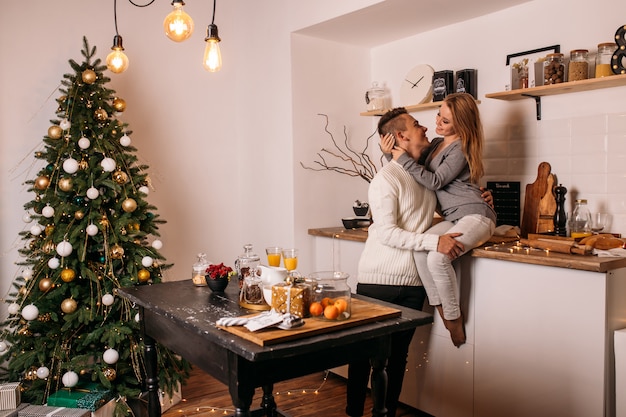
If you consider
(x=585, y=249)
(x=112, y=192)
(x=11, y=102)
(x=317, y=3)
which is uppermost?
(x=317, y=3)

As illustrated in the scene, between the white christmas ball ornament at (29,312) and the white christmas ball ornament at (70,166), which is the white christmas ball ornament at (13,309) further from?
the white christmas ball ornament at (70,166)

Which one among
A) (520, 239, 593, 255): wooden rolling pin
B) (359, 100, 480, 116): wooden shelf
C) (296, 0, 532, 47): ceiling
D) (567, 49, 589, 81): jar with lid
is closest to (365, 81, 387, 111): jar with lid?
(359, 100, 480, 116): wooden shelf

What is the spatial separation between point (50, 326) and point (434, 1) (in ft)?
8.89

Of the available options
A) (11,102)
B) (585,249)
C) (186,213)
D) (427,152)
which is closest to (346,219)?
(427,152)

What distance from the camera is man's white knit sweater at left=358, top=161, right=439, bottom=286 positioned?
2.81 meters

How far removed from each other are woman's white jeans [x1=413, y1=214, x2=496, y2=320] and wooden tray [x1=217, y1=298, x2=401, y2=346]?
735 millimetres

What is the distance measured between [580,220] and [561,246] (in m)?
0.44

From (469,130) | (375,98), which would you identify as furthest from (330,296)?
(375,98)

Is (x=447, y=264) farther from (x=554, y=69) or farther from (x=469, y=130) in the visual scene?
(x=554, y=69)

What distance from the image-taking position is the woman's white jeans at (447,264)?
281 cm

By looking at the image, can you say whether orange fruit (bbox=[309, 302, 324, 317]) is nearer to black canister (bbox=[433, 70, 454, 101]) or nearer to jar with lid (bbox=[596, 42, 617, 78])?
jar with lid (bbox=[596, 42, 617, 78])

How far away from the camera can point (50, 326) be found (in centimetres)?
317

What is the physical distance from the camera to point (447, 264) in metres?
2.80

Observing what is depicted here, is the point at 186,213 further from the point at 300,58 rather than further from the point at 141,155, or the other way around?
the point at 300,58
